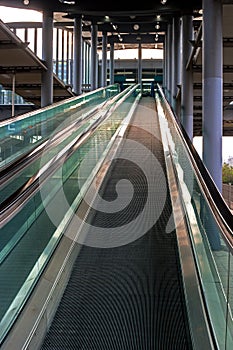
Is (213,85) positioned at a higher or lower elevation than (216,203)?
higher

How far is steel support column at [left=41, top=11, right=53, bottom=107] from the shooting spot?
62.5 ft

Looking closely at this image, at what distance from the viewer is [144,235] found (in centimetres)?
562

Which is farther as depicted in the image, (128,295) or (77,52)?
(77,52)

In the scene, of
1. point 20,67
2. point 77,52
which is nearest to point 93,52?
point 77,52

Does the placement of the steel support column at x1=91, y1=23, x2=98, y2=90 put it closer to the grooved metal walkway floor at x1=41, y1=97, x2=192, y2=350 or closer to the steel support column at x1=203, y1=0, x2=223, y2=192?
the steel support column at x1=203, y1=0, x2=223, y2=192

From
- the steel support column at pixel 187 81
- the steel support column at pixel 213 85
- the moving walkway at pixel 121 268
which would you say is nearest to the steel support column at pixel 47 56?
the steel support column at pixel 187 81

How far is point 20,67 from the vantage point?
19.5 meters

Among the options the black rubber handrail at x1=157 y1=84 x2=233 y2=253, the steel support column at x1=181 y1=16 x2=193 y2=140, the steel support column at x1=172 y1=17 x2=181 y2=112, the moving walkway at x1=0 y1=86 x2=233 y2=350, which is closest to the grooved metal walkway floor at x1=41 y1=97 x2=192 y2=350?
the moving walkway at x1=0 y1=86 x2=233 y2=350

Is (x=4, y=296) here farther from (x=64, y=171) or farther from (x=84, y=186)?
(x=84, y=186)

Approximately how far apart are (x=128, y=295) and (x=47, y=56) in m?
16.3

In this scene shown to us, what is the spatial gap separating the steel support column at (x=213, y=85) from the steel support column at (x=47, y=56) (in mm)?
9265

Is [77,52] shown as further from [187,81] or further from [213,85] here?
[213,85]

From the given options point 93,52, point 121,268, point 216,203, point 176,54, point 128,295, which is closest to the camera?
point 216,203

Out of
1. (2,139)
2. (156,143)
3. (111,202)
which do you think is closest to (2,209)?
(111,202)
